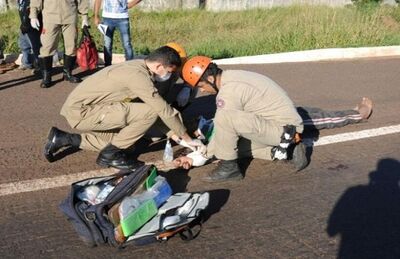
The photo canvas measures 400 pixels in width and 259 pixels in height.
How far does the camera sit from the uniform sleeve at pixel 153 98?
484 cm

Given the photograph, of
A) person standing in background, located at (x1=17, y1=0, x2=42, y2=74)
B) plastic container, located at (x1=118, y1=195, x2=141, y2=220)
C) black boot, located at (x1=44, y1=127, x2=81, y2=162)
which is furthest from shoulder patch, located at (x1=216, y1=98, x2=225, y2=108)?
person standing in background, located at (x1=17, y1=0, x2=42, y2=74)

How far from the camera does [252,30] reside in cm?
1636

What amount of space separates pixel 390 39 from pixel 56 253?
1145cm

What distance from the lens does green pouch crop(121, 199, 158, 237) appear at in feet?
11.8

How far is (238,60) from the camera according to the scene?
10383 millimetres

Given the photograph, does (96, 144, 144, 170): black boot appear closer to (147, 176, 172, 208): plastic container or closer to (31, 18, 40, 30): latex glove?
(147, 176, 172, 208): plastic container

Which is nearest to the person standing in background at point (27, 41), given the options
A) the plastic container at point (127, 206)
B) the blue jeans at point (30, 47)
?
the blue jeans at point (30, 47)

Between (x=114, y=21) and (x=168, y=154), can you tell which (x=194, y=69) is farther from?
(x=114, y=21)

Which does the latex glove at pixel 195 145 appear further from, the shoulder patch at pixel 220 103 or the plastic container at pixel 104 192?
the plastic container at pixel 104 192

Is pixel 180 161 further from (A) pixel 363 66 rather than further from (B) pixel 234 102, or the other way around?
(A) pixel 363 66

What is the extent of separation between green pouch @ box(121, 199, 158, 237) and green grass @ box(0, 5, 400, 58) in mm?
8030

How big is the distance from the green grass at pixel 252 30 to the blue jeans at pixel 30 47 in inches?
95.1

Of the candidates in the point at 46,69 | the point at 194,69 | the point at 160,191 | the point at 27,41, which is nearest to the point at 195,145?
the point at 194,69

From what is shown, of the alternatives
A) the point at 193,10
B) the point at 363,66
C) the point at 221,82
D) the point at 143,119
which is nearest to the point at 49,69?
the point at 143,119
